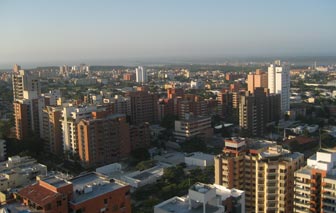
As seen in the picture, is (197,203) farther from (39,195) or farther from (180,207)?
(39,195)

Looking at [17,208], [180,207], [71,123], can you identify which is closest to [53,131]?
[71,123]

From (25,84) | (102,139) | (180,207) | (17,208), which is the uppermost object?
(25,84)

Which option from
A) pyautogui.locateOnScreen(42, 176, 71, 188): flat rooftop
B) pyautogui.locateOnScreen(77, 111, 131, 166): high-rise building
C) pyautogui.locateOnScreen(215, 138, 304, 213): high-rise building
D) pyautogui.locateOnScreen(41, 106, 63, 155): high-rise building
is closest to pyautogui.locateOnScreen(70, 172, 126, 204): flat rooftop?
pyautogui.locateOnScreen(42, 176, 71, 188): flat rooftop

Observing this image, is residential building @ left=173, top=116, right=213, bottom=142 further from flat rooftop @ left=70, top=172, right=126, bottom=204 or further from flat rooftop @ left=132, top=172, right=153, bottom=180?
flat rooftop @ left=70, top=172, right=126, bottom=204

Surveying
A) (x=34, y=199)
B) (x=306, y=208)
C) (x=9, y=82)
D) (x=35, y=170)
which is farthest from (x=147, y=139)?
(x=9, y=82)

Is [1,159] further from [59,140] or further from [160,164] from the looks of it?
[160,164]

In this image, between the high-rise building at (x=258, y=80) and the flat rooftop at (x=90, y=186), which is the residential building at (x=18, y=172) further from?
the high-rise building at (x=258, y=80)
